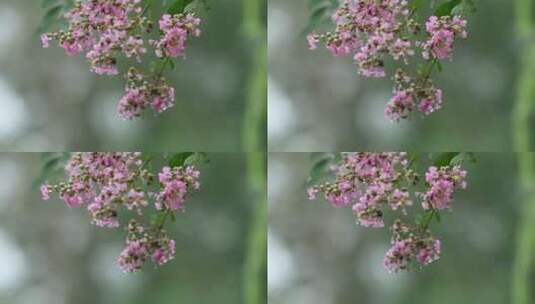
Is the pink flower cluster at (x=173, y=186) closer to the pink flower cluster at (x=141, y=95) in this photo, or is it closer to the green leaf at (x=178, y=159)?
the green leaf at (x=178, y=159)

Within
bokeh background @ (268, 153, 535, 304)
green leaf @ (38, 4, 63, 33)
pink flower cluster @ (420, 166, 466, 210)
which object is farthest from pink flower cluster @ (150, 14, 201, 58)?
pink flower cluster @ (420, 166, 466, 210)

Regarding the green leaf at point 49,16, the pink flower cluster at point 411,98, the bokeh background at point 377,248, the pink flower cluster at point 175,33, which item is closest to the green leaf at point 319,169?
the bokeh background at point 377,248

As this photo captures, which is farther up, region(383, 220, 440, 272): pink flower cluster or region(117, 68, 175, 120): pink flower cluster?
region(117, 68, 175, 120): pink flower cluster

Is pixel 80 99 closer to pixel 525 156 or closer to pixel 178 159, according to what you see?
pixel 178 159

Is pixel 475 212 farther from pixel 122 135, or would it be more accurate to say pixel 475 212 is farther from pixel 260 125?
pixel 122 135

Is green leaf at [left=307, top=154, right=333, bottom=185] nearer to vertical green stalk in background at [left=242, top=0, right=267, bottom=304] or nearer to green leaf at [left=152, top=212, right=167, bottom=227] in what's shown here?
vertical green stalk in background at [left=242, top=0, right=267, bottom=304]
